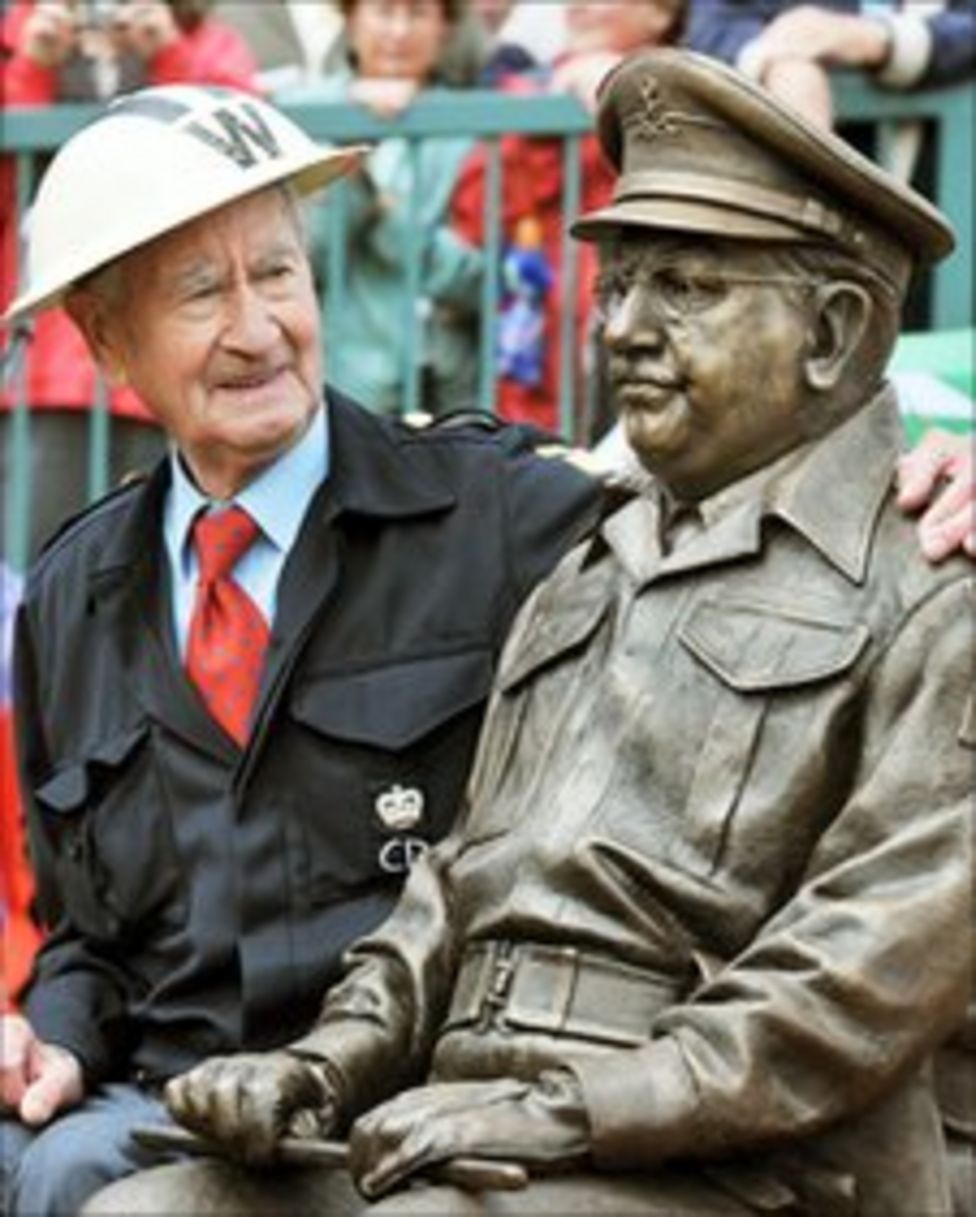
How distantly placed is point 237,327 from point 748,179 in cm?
131

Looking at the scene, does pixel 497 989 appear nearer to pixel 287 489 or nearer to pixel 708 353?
pixel 708 353

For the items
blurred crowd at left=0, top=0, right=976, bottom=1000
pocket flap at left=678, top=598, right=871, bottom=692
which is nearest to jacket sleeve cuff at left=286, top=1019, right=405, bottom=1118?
pocket flap at left=678, top=598, right=871, bottom=692

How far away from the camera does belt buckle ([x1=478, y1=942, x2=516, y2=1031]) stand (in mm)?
6000

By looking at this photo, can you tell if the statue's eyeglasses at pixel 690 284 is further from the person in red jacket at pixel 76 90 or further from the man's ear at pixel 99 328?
the person in red jacket at pixel 76 90

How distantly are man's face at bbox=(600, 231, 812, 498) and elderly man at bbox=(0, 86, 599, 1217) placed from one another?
1.03 metres

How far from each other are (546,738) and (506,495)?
3.67ft

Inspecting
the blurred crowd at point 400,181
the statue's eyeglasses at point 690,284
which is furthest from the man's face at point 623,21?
the statue's eyeglasses at point 690,284

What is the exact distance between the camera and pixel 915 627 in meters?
5.86

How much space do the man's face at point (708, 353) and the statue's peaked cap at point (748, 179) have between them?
45 millimetres

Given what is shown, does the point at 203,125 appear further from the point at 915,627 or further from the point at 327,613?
the point at 915,627

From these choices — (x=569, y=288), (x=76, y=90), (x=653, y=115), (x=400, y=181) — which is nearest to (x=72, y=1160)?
(x=653, y=115)

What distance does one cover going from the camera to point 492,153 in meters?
10.4

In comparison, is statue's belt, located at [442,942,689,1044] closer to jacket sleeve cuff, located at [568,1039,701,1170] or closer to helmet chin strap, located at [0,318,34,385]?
jacket sleeve cuff, located at [568,1039,701,1170]

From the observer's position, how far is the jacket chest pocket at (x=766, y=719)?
19.3 ft
